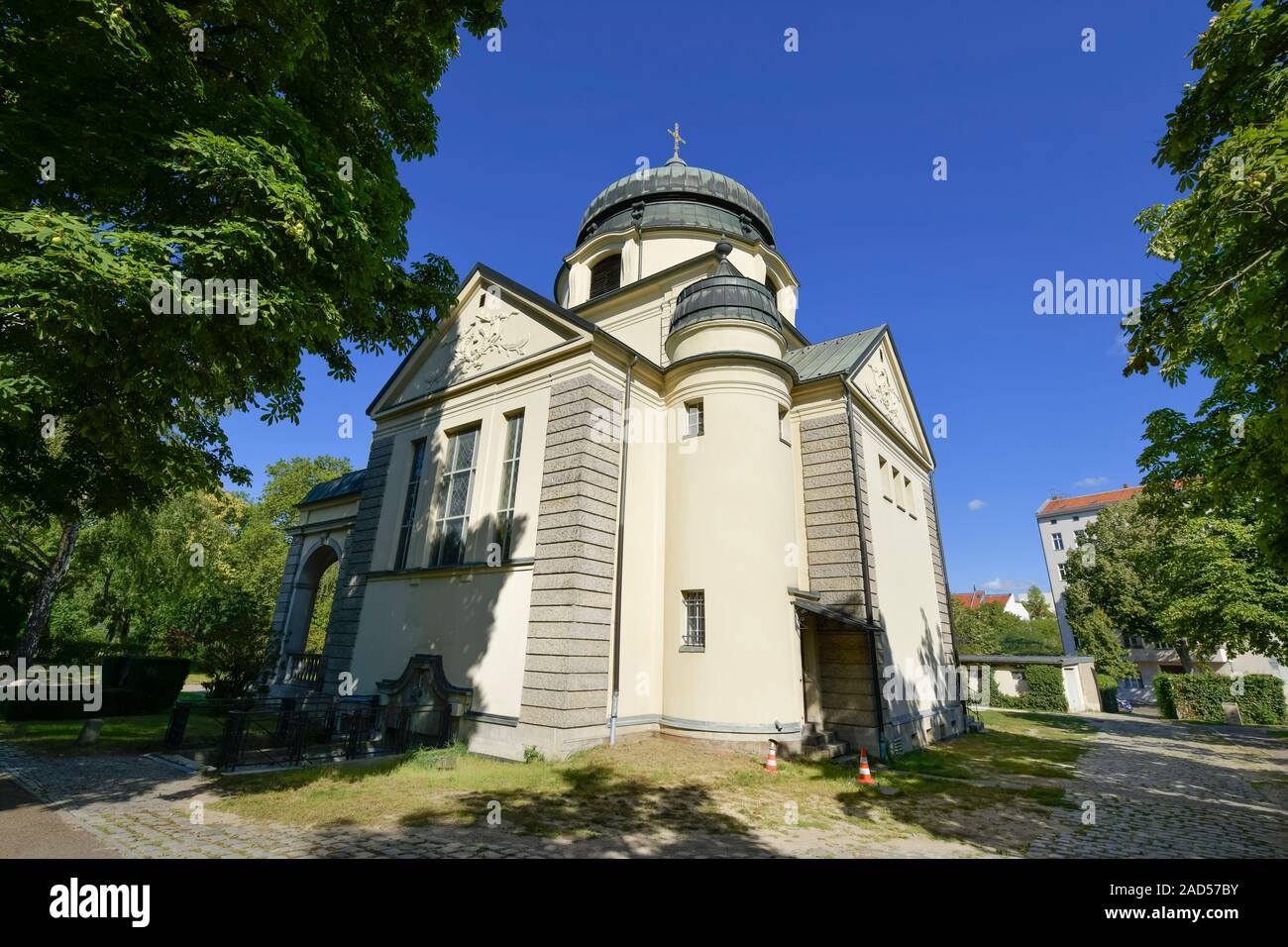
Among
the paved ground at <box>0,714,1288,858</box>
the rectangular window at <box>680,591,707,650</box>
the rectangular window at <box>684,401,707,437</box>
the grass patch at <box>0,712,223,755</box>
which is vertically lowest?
the grass patch at <box>0,712,223,755</box>

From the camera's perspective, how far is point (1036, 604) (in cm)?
8906

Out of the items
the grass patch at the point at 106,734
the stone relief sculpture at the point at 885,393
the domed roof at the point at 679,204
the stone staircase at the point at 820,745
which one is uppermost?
the domed roof at the point at 679,204

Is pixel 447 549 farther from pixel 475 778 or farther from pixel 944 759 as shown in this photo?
pixel 944 759

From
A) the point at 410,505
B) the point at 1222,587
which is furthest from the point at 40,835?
the point at 1222,587

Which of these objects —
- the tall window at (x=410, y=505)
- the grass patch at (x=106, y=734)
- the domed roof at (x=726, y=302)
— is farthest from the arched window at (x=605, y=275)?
the grass patch at (x=106, y=734)

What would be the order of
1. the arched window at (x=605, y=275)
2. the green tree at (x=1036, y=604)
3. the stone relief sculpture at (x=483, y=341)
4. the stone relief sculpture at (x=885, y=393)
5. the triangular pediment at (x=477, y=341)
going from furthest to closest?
the green tree at (x=1036, y=604) → the arched window at (x=605, y=275) → the stone relief sculpture at (x=885, y=393) → the stone relief sculpture at (x=483, y=341) → the triangular pediment at (x=477, y=341)

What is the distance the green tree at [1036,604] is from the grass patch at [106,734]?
337 feet

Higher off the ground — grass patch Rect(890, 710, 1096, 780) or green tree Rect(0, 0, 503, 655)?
green tree Rect(0, 0, 503, 655)

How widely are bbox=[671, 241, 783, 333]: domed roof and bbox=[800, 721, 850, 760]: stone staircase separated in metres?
9.92

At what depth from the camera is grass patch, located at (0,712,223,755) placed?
11742 millimetres

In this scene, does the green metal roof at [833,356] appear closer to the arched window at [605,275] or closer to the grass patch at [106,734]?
the arched window at [605,275]

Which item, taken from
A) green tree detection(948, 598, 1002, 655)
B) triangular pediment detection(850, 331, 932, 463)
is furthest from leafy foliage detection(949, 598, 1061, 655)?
triangular pediment detection(850, 331, 932, 463)

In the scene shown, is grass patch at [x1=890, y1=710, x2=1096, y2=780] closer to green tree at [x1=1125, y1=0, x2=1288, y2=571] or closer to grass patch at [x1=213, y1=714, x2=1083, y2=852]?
grass patch at [x1=213, y1=714, x2=1083, y2=852]

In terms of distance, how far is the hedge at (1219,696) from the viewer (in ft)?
95.3
